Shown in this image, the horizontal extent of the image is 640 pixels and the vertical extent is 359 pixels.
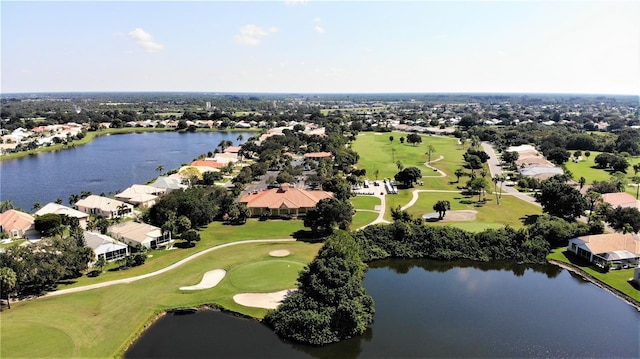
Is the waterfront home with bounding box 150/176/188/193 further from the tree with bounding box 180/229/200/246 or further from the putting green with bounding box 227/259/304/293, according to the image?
the putting green with bounding box 227/259/304/293

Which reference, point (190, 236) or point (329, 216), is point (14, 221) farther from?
point (329, 216)

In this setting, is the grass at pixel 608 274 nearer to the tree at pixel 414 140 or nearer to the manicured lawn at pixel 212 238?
the manicured lawn at pixel 212 238

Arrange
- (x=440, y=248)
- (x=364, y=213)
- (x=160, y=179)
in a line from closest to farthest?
(x=440, y=248) → (x=364, y=213) → (x=160, y=179)

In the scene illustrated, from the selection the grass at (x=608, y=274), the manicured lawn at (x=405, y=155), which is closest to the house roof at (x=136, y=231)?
the grass at (x=608, y=274)

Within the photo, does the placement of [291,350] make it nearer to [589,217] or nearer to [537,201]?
[589,217]

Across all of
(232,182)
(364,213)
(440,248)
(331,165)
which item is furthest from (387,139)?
(440,248)
